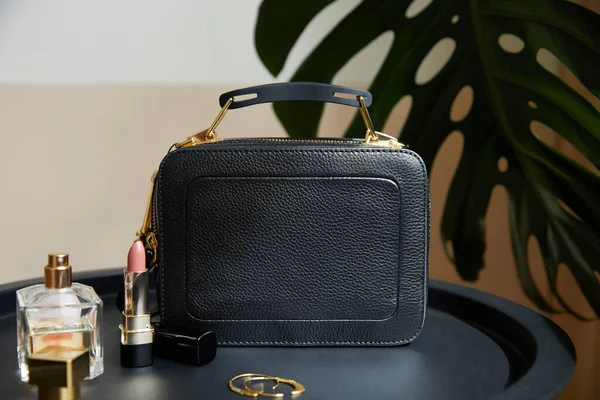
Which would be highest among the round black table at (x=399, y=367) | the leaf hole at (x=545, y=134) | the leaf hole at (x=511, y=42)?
the leaf hole at (x=511, y=42)

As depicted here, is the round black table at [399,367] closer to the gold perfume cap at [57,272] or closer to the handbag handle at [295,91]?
the gold perfume cap at [57,272]

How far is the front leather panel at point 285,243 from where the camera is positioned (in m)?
0.65

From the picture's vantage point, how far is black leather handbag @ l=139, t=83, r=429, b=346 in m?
0.65

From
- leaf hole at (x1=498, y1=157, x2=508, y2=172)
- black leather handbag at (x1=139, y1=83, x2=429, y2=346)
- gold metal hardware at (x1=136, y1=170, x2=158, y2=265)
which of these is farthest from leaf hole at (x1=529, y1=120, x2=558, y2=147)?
gold metal hardware at (x1=136, y1=170, x2=158, y2=265)

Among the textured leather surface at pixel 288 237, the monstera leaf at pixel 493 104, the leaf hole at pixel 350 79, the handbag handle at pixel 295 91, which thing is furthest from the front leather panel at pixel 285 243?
the leaf hole at pixel 350 79

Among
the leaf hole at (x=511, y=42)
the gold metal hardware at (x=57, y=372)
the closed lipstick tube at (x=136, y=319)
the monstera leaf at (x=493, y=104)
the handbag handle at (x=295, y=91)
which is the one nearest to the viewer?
the gold metal hardware at (x=57, y=372)

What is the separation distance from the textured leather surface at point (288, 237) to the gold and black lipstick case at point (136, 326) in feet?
0.16

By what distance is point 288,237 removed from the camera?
2.14 feet

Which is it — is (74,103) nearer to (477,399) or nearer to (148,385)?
(148,385)

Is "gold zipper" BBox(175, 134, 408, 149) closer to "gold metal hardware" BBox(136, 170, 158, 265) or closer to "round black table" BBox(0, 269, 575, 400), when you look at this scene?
"gold metal hardware" BBox(136, 170, 158, 265)

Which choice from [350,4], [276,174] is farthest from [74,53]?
[276,174]

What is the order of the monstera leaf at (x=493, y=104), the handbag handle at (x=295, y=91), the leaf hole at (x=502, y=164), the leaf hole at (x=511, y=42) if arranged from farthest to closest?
the leaf hole at (x=511, y=42) < the leaf hole at (x=502, y=164) < the monstera leaf at (x=493, y=104) < the handbag handle at (x=295, y=91)

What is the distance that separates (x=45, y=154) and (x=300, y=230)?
2.23 ft

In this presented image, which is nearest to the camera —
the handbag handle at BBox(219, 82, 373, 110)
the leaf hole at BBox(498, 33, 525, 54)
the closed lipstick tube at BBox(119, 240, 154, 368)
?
the closed lipstick tube at BBox(119, 240, 154, 368)
